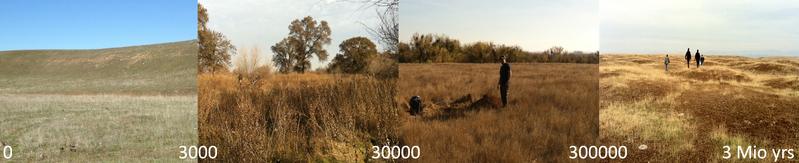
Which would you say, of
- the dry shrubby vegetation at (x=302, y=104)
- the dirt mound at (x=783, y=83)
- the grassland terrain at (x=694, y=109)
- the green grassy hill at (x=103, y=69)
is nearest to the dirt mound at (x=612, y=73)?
the grassland terrain at (x=694, y=109)

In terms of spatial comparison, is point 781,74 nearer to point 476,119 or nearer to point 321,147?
point 476,119

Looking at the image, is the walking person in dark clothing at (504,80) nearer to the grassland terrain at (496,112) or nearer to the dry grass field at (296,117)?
the grassland terrain at (496,112)

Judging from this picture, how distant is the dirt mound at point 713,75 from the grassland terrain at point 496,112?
617 centimetres

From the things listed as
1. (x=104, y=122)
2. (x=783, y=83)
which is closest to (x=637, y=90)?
(x=783, y=83)

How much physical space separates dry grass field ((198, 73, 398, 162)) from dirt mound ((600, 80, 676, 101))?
16.6ft

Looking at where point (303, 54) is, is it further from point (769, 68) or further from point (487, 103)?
point (769, 68)

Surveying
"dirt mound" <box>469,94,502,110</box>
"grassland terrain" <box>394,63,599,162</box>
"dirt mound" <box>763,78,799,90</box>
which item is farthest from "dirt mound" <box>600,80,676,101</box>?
"dirt mound" <box>763,78,799,90</box>

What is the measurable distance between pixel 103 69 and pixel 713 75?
190 ft

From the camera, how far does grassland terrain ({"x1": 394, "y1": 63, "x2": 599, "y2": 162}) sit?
7660mm

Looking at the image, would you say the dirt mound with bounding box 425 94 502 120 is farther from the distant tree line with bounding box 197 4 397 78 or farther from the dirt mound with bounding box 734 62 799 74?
the dirt mound with bounding box 734 62 799 74

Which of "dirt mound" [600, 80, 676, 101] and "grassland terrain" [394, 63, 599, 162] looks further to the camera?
"dirt mound" [600, 80, 676, 101]

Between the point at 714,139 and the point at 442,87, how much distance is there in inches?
183

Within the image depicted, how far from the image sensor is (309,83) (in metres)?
10.2

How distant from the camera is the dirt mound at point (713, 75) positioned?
15047mm
